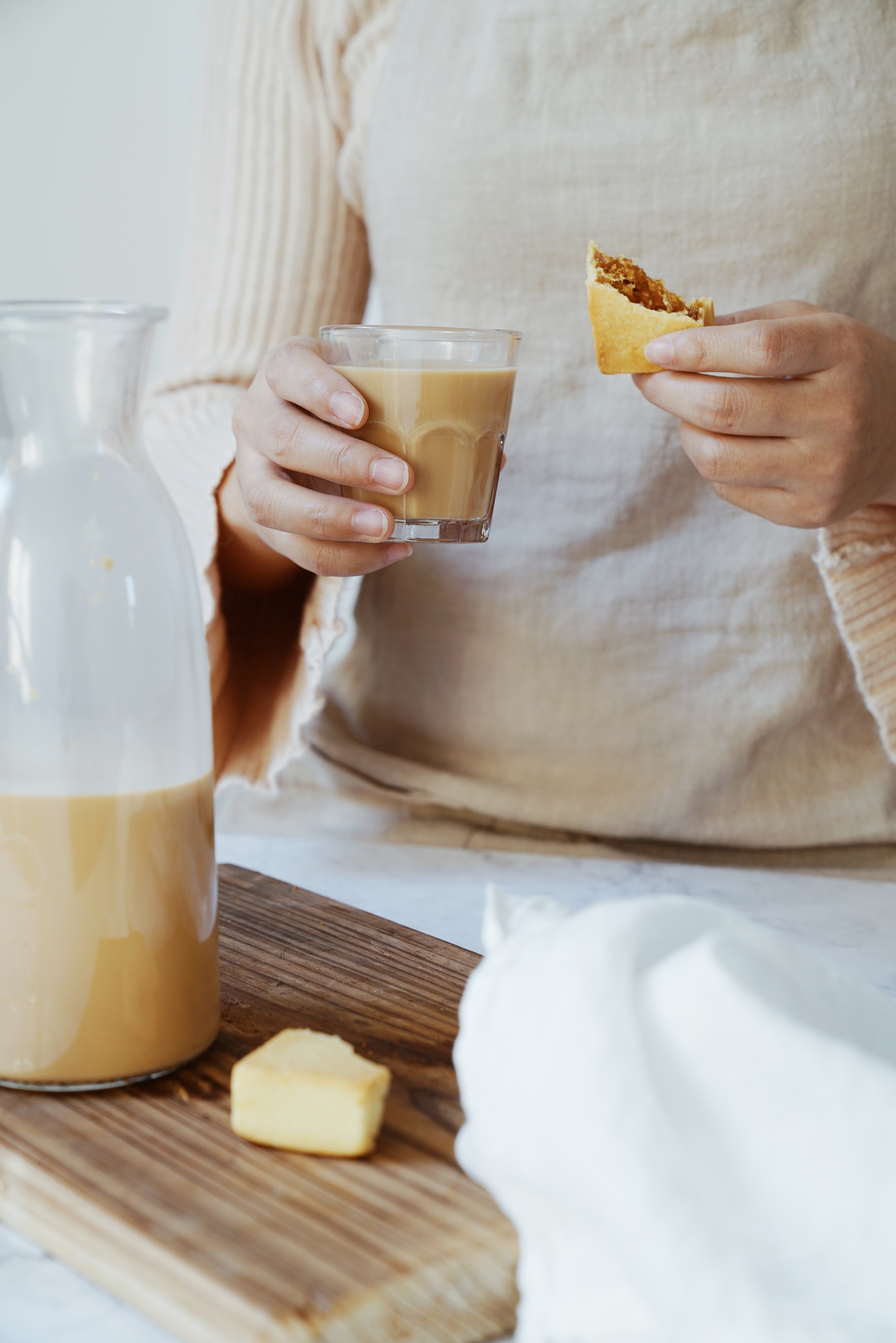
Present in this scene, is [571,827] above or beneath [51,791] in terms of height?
beneath

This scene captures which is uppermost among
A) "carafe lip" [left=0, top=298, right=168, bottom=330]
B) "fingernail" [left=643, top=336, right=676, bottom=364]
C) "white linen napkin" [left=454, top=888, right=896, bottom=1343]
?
"carafe lip" [left=0, top=298, right=168, bottom=330]

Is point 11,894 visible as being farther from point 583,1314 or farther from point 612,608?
point 612,608

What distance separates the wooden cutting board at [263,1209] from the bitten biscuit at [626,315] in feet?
1.34

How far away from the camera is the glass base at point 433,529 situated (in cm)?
80

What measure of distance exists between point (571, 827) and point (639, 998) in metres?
0.73

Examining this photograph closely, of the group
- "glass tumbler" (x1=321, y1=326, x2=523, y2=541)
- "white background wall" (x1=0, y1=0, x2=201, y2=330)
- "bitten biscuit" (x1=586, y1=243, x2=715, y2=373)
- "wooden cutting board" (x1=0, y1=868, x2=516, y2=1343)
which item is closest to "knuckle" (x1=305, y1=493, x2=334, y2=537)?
"glass tumbler" (x1=321, y1=326, x2=523, y2=541)

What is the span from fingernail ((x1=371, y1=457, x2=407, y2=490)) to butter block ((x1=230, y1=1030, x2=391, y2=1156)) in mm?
352

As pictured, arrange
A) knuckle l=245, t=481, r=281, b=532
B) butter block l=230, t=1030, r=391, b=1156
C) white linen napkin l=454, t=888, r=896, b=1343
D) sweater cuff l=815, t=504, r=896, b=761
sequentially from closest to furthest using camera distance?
white linen napkin l=454, t=888, r=896, b=1343 → butter block l=230, t=1030, r=391, b=1156 → knuckle l=245, t=481, r=281, b=532 → sweater cuff l=815, t=504, r=896, b=761

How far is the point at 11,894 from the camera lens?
1.87 feet

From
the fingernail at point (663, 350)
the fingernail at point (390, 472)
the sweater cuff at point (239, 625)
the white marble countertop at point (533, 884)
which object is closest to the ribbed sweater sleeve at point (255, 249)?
the sweater cuff at point (239, 625)

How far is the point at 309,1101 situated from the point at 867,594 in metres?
0.63

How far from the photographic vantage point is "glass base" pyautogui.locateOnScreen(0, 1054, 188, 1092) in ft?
1.89

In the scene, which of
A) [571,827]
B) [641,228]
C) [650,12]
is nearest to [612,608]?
[571,827]

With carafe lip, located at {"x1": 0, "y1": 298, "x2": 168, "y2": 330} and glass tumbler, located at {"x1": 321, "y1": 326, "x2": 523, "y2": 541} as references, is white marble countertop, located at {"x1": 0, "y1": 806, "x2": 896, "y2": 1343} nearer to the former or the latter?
glass tumbler, located at {"x1": 321, "y1": 326, "x2": 523, "y2": 541}
